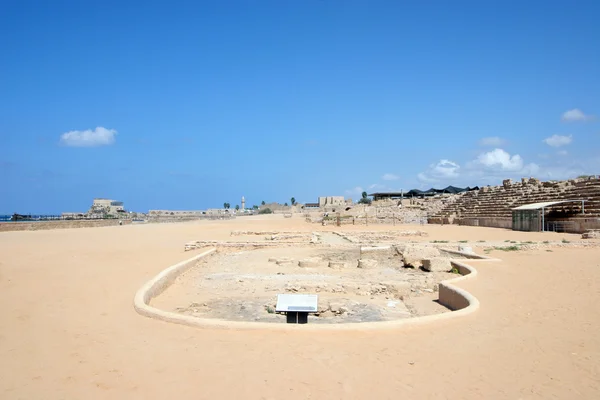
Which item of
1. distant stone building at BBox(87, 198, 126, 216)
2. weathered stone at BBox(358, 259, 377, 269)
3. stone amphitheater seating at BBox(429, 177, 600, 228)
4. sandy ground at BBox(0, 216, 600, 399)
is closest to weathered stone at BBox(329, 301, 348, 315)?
sandy ground at BBox(0, 216, 600, 399)

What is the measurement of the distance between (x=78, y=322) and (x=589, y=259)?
501 inches

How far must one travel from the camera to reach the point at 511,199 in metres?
30.3

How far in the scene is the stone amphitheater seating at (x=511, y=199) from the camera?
2333 cm

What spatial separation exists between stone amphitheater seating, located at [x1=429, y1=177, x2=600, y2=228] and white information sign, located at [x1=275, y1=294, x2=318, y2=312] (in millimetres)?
20709

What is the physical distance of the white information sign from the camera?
5.87 meters

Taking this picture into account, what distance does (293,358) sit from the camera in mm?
4508

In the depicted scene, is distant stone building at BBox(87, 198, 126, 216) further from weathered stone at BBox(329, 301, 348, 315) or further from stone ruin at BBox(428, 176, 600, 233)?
weathered stone at BBox(329, 301, 348, 315)

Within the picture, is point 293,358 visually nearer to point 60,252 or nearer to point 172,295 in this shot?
point 172,295

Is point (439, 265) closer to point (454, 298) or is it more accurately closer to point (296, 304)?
point (454, 298)

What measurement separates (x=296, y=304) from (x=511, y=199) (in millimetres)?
28463

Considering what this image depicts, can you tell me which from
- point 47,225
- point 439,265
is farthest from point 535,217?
point 47,225

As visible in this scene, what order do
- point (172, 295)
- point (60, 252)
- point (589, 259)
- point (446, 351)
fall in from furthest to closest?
point (60, 252) → point (589, 259) → point (172, 295) → point (446, 351)

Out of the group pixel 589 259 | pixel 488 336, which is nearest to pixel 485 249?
pixel 589 259

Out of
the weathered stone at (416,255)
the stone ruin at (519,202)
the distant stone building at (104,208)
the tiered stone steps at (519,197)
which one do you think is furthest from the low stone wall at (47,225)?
the tiered stone steps at (519,197)
